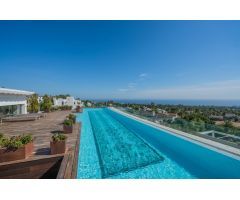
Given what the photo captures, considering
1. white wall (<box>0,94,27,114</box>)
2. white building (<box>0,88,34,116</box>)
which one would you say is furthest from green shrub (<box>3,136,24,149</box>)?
white wall (<box>0,94,27,114</box>)

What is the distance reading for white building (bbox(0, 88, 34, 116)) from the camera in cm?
1014

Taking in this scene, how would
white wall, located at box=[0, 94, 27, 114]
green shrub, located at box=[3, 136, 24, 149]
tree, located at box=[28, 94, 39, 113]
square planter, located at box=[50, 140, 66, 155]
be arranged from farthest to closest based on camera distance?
tree, located at box=[28, 94, 39, 113] < white wall, located at box=[0, 94, 27, 114] < square planter, located at box=[50, 140, 66, 155] < green shrub, located at box=[3, 136, 24, 149]

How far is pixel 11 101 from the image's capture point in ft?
38.1

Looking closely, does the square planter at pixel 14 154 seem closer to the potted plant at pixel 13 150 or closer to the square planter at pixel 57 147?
the potted plant at pixel 13 150

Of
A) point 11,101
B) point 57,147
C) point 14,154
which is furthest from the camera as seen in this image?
point 11,101

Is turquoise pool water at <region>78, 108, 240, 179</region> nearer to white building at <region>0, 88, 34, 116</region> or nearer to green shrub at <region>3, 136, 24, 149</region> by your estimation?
green shrub at <region>3, 136, 24, 149</region>

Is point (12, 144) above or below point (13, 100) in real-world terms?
below

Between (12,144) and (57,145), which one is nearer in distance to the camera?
(12,144)

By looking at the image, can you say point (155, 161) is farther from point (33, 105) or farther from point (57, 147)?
point (33, 105)

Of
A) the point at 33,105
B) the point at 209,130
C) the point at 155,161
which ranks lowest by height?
the point at 155,161

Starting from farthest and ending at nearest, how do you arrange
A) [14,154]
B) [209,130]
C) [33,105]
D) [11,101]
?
[33,105] < [11,101] < [209,130] < [14,154]

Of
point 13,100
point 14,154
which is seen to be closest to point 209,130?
point 14,154
